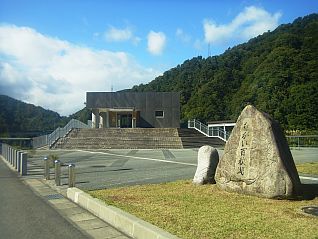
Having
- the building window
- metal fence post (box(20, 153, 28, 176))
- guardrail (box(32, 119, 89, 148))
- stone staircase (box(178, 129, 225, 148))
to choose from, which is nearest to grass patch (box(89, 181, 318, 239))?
metal fence post (box(20, 153, 28, 176))

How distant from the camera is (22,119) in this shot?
6159 cm

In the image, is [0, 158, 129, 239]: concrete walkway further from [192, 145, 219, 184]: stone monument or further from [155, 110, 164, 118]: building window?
[155, 110, 164, 118]: building window

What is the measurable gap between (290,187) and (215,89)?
6297 cm

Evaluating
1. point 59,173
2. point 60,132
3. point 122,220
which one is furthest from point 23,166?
point 60,132

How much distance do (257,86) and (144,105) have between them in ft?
58.2

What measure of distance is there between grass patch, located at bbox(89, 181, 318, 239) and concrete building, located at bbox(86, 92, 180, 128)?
134 ft

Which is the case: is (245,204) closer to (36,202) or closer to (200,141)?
(36,202)

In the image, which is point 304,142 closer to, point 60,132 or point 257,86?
point 60,132

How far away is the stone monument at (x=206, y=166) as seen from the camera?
9766 mm

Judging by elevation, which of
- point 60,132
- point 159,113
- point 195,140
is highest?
point 159,113

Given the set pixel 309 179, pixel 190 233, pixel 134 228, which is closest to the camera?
pixel 190 233

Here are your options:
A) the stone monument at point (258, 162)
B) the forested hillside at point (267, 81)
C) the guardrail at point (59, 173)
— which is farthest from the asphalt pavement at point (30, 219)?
the forested hillside at point (267, 81)

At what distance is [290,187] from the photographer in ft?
24.4

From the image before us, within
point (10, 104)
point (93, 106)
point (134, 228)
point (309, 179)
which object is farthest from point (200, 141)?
point (10, 104)
